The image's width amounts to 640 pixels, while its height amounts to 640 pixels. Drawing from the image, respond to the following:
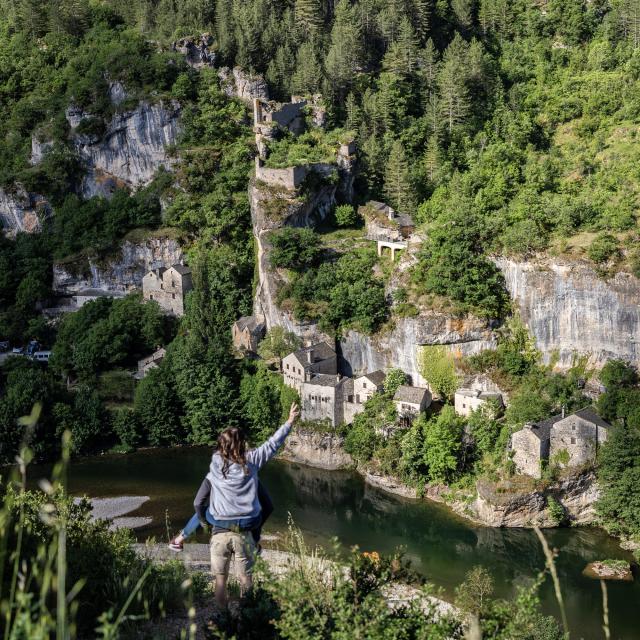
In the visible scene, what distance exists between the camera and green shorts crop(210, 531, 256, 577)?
1065 cm

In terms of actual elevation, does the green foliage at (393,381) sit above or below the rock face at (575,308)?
below

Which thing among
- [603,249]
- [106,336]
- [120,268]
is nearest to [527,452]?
[603,249]

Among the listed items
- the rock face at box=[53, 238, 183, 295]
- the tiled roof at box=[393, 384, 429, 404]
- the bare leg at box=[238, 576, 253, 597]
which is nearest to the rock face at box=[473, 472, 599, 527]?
the tiled roof at box=[393, 384, 429, 404]

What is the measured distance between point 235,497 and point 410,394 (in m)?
26.6

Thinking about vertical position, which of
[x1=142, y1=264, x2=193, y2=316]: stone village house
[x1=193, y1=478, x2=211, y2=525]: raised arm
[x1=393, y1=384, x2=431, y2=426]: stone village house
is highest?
[x1=193, y1=478, x2=211, y2=525]: raised arm

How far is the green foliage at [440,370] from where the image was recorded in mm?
37219

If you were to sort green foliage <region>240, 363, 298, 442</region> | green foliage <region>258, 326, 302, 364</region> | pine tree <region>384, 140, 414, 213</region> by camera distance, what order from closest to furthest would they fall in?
green foliage <region>240, 363, 298, 442</region> < green foliage <region>258, 326, 302, 364</region> < pine tree <region>384, 140, 414, 213</region>

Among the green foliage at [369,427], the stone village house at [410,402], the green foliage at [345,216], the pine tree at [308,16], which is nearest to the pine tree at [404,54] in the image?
the pine tree at [308,16]

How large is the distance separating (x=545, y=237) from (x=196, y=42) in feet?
88.4

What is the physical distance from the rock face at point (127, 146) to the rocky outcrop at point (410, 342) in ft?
57.6

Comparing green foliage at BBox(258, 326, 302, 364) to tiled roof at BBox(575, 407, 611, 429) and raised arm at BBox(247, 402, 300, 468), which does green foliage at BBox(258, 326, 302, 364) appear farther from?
raised arm at BBox(247, 402, 300, 468)

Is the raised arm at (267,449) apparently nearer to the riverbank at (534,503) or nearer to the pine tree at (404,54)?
the riverbank at (534,503)

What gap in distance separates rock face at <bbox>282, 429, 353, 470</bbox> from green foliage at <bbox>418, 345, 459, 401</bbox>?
4.78 m

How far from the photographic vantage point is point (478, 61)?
1948 inches
